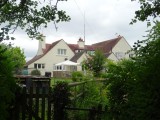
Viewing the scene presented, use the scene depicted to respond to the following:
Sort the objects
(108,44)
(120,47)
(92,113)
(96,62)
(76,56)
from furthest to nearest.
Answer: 1. (108,44)
2. (120,47)
3. (76,56)
4. (96,62)
5. (92,113)

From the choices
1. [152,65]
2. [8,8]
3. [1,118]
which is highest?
[8,8]

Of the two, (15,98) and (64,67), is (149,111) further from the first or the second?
→ (64,67)

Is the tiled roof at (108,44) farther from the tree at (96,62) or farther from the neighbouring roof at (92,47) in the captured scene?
the tree at (96,62)

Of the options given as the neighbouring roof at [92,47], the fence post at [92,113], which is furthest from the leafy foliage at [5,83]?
the neighbouring roof at [92,47]

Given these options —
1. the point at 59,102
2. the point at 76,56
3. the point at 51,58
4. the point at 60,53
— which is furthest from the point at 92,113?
the point at 51,58

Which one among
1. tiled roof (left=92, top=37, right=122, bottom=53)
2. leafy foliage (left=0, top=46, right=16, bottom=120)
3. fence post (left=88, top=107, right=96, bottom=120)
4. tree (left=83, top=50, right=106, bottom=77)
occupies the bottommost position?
fence post (left=88, top=107, right=96, bottom=120)

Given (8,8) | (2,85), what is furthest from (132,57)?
(8,8)

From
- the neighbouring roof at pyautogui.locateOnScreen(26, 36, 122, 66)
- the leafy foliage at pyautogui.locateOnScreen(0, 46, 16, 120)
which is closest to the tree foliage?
the leafy foliage at pyautogui.locateOnScreen(0, 46, 16, 120)

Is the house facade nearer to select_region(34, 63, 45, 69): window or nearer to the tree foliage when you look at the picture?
select_region(34, 63, 45, 69): window

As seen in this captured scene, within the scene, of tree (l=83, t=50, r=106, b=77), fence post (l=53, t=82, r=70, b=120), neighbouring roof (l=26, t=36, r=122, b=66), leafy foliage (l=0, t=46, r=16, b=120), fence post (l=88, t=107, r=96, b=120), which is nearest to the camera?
leafy foliage (l=0, t=46, r=16, b=120)

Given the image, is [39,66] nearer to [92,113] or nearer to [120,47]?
[120,47]

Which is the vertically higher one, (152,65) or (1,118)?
(152,65)

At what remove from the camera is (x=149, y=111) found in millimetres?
5227

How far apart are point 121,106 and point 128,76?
0.57 meters
